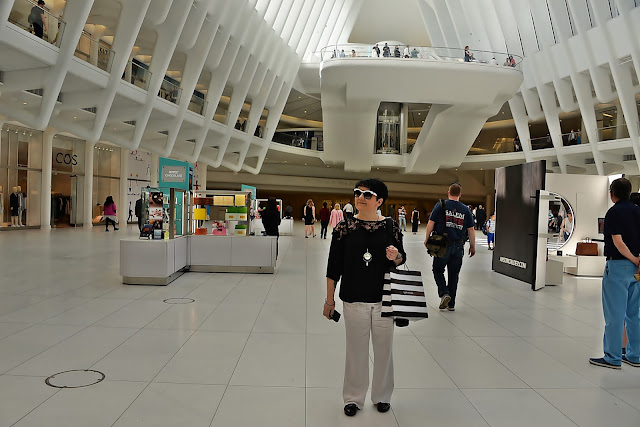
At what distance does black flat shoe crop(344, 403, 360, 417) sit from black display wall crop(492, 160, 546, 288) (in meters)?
7.04

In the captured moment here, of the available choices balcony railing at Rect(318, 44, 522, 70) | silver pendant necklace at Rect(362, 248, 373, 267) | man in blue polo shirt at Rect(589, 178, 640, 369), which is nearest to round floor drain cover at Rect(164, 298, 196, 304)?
silver pendant necklace at Rect(362, 248, 373, 267)

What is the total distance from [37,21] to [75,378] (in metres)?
11.8

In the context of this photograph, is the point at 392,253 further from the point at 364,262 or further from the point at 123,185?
the point at 123,185

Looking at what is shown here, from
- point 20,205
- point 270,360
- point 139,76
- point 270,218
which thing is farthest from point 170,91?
point 270,360

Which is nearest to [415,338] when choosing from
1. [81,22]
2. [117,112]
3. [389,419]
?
[389,419]

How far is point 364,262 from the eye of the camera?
3541 mm

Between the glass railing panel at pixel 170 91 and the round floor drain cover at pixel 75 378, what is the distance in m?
18.0

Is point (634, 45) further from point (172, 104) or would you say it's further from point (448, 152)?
point (172, 104)

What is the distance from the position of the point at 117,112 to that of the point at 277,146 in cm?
1776

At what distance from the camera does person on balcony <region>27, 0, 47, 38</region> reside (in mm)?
12500

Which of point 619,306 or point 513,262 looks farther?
point 513,262

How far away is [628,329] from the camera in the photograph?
16.1ft

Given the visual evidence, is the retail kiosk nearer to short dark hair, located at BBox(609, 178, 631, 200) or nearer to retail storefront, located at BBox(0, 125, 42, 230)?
short dark hair, located at BBox(609, 178, 631, 200)

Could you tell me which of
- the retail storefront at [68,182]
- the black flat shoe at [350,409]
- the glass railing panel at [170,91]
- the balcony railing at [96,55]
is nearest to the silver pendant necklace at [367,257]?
the black flat shoe at [350,409]
